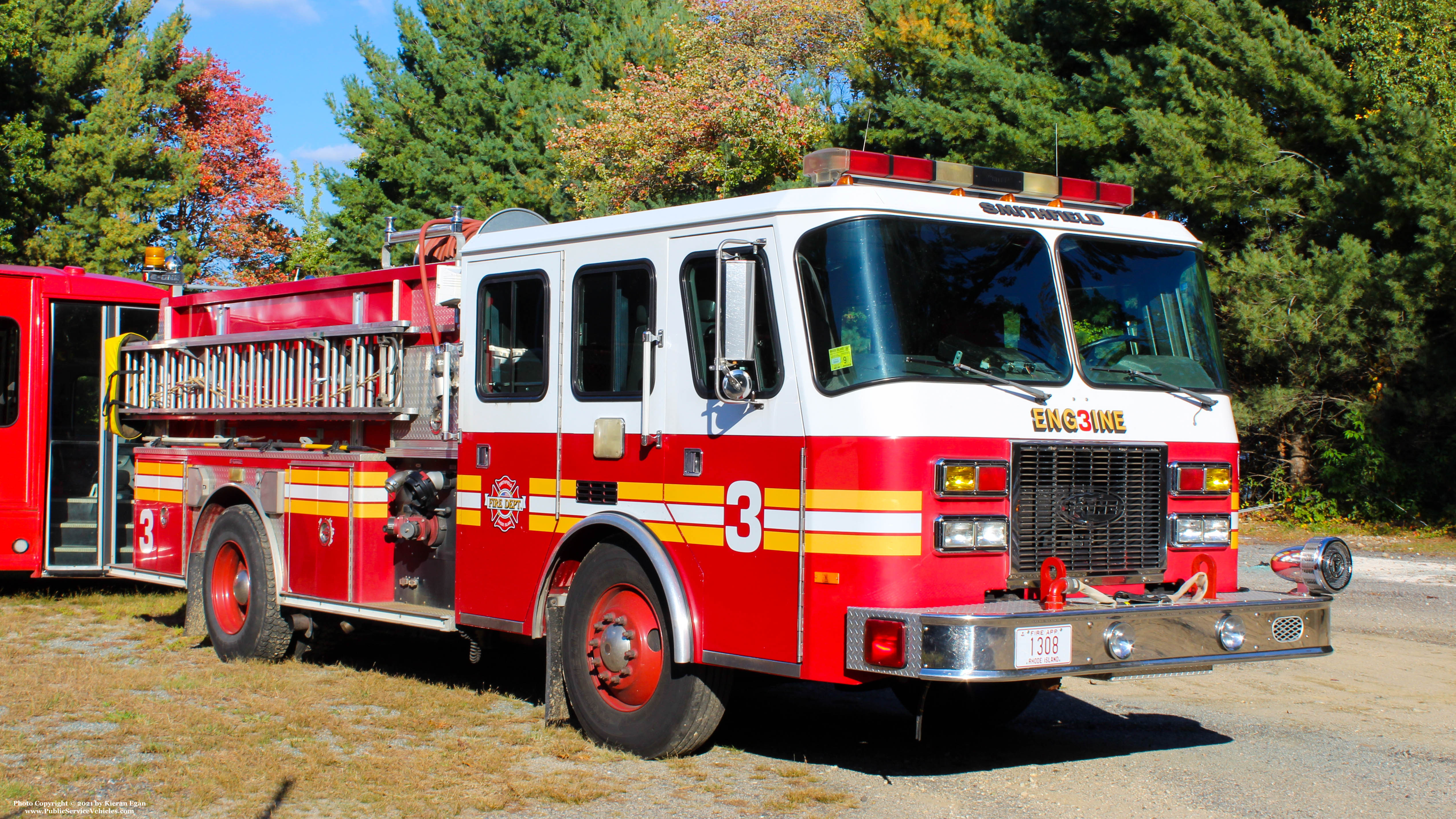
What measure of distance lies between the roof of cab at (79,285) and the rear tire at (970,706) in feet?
26.5

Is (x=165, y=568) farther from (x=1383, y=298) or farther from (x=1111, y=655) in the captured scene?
(x=1383, y=298)

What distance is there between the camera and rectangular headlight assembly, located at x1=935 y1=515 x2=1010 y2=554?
549 cm

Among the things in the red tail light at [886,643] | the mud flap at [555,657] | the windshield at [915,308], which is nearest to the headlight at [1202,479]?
the windshield at [915,308]

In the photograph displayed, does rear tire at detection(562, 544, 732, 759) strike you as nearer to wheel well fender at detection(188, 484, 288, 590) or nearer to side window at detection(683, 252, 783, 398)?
side window at detection(683, 252, 783, 398)

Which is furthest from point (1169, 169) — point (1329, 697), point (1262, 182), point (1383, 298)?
point (1329, 697)

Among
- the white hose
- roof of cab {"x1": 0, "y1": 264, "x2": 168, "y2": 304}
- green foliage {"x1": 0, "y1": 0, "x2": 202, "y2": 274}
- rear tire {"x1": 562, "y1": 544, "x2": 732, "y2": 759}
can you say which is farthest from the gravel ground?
green foliage {"x1": 0, "y1": 0, "x2": 202, "y2": 274}

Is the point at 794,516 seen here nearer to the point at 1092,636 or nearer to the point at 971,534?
the point at 971,534

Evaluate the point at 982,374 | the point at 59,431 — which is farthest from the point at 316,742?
the point at 59,431

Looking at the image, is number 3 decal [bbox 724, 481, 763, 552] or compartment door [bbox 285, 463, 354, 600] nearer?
number 3 decal [bbox 724, 481, 763, 552]

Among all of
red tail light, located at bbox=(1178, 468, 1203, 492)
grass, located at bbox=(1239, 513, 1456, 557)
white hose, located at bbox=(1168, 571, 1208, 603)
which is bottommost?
grass, located at bbox=(1239, 513, 1456, 557)

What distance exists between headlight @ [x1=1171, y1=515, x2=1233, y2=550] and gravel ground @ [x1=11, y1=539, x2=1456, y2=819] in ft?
3.48

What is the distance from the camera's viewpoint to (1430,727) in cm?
722

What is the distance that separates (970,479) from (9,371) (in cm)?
956

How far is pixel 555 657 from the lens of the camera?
6.84 meters
